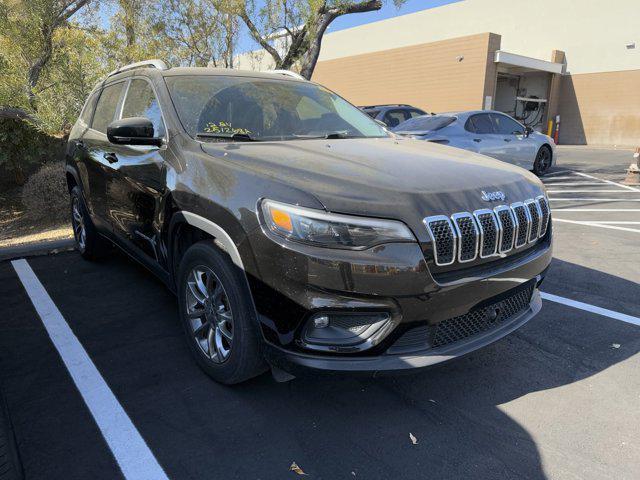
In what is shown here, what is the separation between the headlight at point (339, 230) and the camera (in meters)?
Answer: 2.24

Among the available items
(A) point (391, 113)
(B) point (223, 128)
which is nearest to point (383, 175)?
(B) point (223, 128)

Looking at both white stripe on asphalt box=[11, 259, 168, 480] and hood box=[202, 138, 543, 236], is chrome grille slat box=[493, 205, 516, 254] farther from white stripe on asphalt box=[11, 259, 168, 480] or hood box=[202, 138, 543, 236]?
white stripe on asphalt box=[11, 259, 168, 480]

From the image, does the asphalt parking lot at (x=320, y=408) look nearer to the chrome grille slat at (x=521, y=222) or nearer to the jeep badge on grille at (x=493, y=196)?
the chrome grille slat at (x=521, y=222)

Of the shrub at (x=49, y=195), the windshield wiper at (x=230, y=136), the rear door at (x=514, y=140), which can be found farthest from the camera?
the rear door at (x=514, y=140)

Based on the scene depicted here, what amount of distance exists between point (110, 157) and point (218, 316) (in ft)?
6.50

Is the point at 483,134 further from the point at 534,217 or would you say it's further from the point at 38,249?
the point at 38,249

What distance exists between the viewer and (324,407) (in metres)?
2.76

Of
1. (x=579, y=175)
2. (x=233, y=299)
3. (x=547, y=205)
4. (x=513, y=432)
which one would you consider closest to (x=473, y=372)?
(x=513, y=432)

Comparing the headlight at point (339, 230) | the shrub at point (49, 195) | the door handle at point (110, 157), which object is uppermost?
the door handle at point (110, 157)

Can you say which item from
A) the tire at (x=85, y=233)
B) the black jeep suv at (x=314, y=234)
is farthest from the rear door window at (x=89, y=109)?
the black jeep suv at (x=314, y=234)

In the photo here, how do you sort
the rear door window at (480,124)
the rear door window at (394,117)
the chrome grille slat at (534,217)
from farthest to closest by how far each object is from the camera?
the rear door window at (394,117)
the rear door window at (480,124)
the chrome grille slat at (534,217)

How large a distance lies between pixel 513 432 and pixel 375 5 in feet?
32.1

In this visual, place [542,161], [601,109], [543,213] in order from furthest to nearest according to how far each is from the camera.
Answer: [601,109] → [542,161] → [543,213]

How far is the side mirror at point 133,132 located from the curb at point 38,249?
311 centimetres
